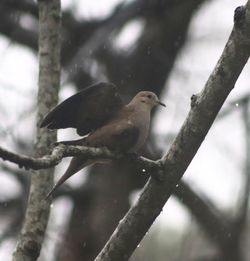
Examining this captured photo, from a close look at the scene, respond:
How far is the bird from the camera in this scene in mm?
4477

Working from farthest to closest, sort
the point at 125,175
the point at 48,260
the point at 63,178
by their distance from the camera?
the point at 125,175, the point at 48,260, the point at 63,178

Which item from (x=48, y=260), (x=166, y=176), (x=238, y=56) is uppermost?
(x=238, y=56)

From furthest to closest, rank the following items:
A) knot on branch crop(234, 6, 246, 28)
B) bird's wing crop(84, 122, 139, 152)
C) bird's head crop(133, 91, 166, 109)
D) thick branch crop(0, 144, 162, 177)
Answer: bird's head crop(133, 91, 166, 109)
bird's wing crop(84, 122, 139, 152)
knot on branch crop(234, 6, 246, 28)
thick branch crop(0, 144, 162, 177)

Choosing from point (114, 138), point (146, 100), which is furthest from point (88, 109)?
point (146, 100)

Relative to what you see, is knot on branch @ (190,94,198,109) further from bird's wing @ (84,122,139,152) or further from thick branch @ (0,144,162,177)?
bird's wing @ (84,122,139,152)

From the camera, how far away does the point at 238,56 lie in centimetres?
396

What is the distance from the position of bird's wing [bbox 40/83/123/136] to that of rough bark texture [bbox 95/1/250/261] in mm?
643

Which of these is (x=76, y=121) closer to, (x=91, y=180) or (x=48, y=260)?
(x=48, y=260)

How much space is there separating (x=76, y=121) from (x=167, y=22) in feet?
14.5

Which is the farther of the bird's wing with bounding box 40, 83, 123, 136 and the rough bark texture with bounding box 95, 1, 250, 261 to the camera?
the bird's wing with bounding box 40, 83, 123, 136

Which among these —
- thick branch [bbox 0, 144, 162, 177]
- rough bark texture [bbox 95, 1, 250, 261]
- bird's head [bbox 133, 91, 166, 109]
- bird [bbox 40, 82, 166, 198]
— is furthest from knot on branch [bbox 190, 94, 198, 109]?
bird's head [bbox 133, 91, 166, 109]

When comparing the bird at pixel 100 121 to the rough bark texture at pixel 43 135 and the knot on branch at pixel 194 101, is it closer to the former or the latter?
the rough bark texture at pixel 43 135

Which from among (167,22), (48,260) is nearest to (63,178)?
(48,260)

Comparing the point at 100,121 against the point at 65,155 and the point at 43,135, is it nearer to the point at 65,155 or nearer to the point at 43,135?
the point at 43,135
